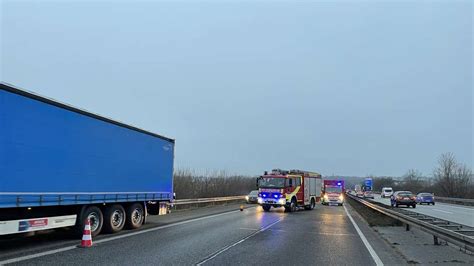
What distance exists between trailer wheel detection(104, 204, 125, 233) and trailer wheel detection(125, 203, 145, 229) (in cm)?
47

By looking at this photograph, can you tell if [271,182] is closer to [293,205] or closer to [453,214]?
[293,205]

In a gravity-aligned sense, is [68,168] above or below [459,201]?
above

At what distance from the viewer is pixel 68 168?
12.7 meters

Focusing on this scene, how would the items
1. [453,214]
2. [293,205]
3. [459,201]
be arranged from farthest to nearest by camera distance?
1. [459,201]
2. [453,214]
3. [293,205]

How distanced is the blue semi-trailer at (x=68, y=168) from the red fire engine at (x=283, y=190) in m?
14.8

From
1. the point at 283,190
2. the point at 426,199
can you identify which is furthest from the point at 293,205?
the point at 426,199

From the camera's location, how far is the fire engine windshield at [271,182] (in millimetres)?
32503

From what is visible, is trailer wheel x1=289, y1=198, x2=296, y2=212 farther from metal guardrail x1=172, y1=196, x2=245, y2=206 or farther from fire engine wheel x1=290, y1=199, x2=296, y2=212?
metal guardrail x1=172, y1=196, x2=245, y2=206

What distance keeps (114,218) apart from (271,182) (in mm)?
18593

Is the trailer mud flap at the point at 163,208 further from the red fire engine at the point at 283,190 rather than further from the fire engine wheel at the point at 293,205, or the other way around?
the fire engine wheel at the point at 293,205

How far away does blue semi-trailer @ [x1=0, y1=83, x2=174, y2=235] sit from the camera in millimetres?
10547

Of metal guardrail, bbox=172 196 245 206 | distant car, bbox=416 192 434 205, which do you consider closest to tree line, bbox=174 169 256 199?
metal guardrail, bbox=172 196 245 206

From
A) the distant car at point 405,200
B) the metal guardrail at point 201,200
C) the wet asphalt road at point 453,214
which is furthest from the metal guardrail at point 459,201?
the metal guardrail at point 201,200

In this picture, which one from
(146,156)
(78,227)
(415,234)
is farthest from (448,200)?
(78,227)
